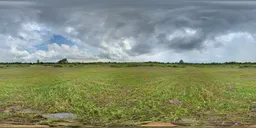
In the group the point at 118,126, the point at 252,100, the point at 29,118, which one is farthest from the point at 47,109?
the point at 252,100

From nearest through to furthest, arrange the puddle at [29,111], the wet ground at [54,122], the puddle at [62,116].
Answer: the wet ground at [54,122], the puddle at [62,116], the puddle at [29,111]

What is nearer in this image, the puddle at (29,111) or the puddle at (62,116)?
the puddle at (62,116)

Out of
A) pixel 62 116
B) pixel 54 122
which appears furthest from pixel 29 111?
pixel 54 122

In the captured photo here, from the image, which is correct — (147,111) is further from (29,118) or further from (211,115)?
(29,118)

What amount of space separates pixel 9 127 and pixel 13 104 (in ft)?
→ 12.4

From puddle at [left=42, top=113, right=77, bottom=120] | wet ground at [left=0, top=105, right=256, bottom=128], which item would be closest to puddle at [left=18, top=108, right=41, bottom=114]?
wet ground at [left=0, top=105, right=256, bottom=128]

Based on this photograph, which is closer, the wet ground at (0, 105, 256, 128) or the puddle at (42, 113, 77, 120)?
the wet ground at (0, 105, 256, 128)

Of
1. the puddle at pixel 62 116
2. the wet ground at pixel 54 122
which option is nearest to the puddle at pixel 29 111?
the wet ground at pixel 54 122

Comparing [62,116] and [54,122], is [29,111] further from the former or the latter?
[54,122]

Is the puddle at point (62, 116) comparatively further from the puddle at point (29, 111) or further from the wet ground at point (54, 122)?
the puddle at point (29, 111)

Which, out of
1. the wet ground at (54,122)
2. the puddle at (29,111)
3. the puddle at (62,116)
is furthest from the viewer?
the puddle at (29,111)

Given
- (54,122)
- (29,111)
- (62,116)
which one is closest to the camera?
(54,122)

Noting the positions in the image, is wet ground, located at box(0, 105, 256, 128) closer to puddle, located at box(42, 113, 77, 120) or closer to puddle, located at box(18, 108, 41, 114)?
puddle, located at box(42, 113, 77, 120)

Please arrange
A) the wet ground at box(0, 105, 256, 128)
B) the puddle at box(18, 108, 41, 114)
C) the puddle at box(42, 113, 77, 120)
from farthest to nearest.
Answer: the puddle at box(18, 108, 41, 114) < the puddle at box(42, 113, 77, 120) < the wet ground at box(0, 105, 256, 128)
